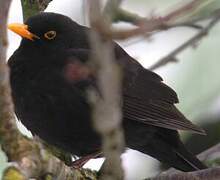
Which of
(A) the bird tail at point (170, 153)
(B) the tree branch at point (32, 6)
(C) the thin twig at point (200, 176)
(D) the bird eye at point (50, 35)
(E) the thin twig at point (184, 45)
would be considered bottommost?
(A) the bird tail at point (170, 153)

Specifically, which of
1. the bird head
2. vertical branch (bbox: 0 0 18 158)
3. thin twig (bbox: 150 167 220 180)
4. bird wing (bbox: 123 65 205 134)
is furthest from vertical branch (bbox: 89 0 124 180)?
the bird head

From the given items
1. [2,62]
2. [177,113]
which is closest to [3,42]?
[2,62]

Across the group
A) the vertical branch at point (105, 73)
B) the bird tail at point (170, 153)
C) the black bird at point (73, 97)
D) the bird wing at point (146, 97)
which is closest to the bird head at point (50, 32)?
the black bird at point (73, 97)

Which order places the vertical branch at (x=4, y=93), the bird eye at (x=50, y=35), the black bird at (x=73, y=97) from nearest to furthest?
1. the vertical branch at (x=4, y=93)
2. the black bird at (x=73, y=97)
3. the bird eye at (x=50, y=35)

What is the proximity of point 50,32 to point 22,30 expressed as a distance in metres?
0.20

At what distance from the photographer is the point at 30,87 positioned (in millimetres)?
2812

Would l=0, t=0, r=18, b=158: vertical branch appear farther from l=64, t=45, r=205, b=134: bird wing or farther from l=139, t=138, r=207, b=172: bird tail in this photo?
l=139, t=138, r=207, b=172: bird tail

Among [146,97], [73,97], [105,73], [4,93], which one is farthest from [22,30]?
[105,73]

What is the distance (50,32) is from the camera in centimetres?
306

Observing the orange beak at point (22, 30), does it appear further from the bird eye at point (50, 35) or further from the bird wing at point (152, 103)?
the bird wing at point (152, 103)

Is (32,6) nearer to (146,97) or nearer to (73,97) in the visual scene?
(73,97)

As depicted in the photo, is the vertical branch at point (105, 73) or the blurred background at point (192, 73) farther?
the blurred background at point (192, 73)

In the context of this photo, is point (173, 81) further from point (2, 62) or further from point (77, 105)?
point (2, 62)

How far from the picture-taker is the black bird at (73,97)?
2803mm
